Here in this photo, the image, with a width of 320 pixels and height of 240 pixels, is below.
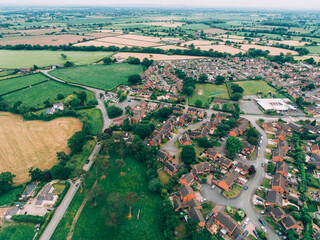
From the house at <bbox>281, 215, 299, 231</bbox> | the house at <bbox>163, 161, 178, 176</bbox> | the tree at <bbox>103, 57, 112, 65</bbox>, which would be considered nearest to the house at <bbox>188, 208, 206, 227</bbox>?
the house at <bbox>163, 161, 178, 176</bbox>

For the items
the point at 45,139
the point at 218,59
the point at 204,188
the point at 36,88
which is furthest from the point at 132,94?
the point at 218,59

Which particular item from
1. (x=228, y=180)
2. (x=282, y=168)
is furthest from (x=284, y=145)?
(x=228, y=180)

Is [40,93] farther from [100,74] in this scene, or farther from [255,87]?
[255,87]

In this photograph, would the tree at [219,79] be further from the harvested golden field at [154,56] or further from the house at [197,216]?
the house at [197,216]

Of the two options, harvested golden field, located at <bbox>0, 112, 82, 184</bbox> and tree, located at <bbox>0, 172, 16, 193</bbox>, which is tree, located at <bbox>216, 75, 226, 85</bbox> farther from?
tree, located at <bbox>0, 172, 16, 193</bbox>

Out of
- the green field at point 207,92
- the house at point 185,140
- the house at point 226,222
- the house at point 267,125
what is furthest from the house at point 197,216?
the green field at point 207,92

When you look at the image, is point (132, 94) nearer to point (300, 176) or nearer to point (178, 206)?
point (178, 206)
